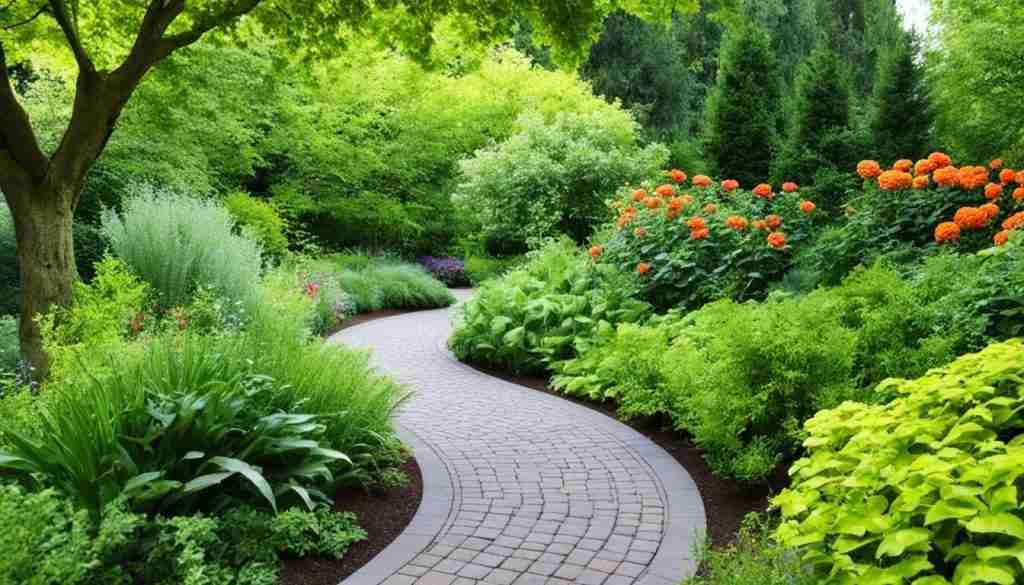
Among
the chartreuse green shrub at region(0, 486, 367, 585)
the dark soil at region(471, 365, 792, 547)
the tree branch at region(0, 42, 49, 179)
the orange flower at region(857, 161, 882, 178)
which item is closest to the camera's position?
the chartreuse green shrub at region(0, 486, 367, 585)

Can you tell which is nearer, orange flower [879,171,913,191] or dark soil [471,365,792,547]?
dark soil [471,365,792,547]

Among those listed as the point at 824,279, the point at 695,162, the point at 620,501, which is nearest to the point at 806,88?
the point at 695,162

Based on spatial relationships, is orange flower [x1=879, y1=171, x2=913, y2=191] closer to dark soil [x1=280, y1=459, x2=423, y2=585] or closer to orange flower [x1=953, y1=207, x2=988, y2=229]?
orange flower [x1=953, y1=207, x2=988, y2=229]

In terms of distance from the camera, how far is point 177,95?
7.73m

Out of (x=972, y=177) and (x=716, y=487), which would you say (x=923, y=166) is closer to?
(x=972, y=177)

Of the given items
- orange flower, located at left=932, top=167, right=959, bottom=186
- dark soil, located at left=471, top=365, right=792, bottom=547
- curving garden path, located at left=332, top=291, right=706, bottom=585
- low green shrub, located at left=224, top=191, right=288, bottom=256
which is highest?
orange flower, located at left=932, top=167, right=959, bottom=186

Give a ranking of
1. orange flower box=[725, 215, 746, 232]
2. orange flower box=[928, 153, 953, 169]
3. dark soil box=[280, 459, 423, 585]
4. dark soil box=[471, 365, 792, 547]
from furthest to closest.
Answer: orange flower box=[725, 215, 746, 232] → orange flower box=[928, 153, 953, 169] → dark soil box=[471, 365, 792, 547] → dark soil box=[280, 459, 423, 585]

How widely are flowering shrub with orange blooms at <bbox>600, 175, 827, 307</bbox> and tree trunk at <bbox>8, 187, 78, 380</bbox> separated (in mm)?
5375

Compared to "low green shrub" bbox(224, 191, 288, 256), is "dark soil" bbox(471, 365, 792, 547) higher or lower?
lower

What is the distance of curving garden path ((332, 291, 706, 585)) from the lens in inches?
141

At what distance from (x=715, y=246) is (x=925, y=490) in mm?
5939

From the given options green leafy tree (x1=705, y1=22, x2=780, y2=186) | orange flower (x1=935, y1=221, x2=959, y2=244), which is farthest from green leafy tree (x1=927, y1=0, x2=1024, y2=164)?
orange flower (x1=935, y1=221, x2=959, y2=244)

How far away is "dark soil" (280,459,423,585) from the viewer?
352 centimetres

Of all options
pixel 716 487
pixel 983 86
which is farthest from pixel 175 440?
pixel 983 86
